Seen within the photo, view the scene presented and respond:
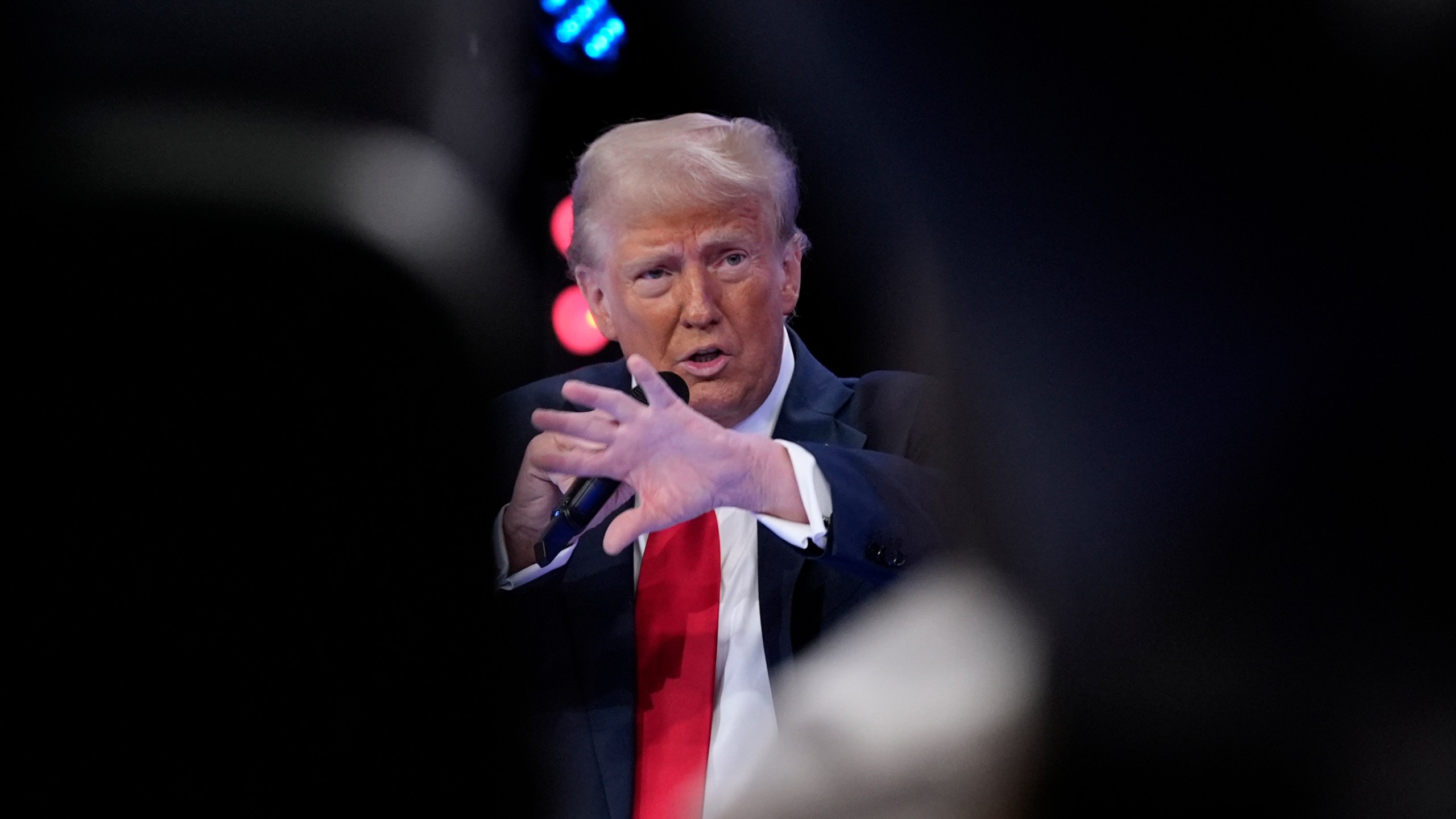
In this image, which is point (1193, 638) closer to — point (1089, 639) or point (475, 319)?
A: point (1089, 639)

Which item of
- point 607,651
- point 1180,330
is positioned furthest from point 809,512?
point 1180,330

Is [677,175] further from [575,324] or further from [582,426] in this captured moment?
[582,426]

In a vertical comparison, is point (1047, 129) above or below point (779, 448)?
above

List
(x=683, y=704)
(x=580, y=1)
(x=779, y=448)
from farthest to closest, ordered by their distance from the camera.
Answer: (x=580, y=1) < (x=683, y=704) < (x=779, y=448)

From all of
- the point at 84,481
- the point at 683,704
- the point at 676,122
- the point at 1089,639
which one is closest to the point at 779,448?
the point at 683,704

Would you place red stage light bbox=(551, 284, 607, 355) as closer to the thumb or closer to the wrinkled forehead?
the wrinkled forehead

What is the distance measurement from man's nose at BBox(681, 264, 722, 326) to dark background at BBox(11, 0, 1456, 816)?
26cm

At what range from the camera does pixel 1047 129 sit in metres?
1.62

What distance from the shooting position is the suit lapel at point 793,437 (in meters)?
1.41

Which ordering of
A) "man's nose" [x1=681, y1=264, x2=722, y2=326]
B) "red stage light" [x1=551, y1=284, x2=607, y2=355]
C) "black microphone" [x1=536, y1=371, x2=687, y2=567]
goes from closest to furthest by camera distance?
"black microphone" [x1=536, y1=371, x2=687, y2=567], "man's nose" [x1=681, y1=264, x2=722, y2=326], "red stage light" [x1=551, y1=284, x2=607, y2=355]

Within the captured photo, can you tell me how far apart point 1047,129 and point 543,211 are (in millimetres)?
756

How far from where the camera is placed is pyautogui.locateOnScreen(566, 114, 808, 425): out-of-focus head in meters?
1.39

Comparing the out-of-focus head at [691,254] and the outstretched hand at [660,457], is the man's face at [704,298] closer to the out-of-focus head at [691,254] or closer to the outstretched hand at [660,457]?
the out-of-focus head at [691,254]

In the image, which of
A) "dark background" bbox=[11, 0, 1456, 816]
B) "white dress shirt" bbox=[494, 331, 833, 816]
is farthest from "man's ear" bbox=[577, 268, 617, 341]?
"dark background" bbox=[11, 0, 1456, 816]
